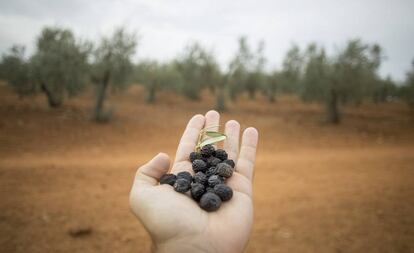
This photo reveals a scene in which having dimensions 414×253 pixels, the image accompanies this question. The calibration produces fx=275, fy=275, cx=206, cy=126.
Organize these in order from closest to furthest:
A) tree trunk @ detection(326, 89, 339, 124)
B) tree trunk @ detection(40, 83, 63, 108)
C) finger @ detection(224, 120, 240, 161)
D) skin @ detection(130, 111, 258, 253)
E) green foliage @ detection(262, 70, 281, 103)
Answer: skin @ detection(130, 111, 258, 253) → finger @ detection(224, 120, 240, 161) → tree trunk @ detection(40, 83, 63, 108) → tree trunk @ detection(326, 89, 339, 124) → green foliage @ detection(262, 70, 281, 103)

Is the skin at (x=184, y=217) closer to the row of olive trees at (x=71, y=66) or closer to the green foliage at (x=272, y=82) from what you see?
the row of olive trees at (x=71, y=66)

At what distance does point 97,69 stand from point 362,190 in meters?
16.1

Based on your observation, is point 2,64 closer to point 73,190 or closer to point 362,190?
point 73,190

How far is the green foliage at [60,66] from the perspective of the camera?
17.6 meters

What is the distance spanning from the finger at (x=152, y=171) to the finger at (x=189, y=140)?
702 mm

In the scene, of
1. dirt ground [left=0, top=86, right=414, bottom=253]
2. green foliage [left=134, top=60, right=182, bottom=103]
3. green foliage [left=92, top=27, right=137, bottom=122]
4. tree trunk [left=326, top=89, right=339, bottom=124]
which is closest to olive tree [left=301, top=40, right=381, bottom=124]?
tree trunk [left=326, top=89, right=339, bottom=124]

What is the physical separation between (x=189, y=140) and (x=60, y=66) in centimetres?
1678

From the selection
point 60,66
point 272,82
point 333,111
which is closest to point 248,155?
point 60,66

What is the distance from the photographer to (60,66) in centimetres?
1767

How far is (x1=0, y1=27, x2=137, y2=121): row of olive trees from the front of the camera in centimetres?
1764

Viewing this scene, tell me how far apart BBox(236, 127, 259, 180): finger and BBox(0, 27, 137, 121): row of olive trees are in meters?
15.1

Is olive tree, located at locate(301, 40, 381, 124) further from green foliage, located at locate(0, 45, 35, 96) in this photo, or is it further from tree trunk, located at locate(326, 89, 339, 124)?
green foliage, located at locate(0, 45, 35, 96)

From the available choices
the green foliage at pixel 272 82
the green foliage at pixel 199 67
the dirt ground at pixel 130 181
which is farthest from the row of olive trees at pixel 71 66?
the green foliage at pixel 272 82

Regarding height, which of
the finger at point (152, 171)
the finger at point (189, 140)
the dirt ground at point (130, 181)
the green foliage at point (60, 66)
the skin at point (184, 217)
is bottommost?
the dirt ground at point (130, 181)
